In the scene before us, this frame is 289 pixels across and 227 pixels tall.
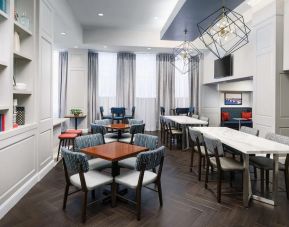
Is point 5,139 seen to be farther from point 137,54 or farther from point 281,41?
point 137,54

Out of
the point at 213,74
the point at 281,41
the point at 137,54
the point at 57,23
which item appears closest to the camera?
the point at 281,41

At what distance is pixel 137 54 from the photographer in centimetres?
870

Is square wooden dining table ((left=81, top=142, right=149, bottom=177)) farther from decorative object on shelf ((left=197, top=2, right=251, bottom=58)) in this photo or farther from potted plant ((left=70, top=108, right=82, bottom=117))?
potted plant ((left=70, top=108, right=82, bottom=117))

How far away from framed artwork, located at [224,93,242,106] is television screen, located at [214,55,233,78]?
77.0 inches

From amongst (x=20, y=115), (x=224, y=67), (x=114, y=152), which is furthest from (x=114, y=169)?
(x=224, y=67)

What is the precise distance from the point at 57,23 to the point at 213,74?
543 cm

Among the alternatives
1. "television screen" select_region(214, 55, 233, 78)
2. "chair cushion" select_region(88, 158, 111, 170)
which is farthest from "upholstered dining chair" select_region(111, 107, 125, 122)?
"chair cushion" select_region(88, 158, 111, 170)

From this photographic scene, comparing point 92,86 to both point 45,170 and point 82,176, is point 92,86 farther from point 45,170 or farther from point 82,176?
point 82,176

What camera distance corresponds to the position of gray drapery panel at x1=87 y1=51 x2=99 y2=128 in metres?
8.27

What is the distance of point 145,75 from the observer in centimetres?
874

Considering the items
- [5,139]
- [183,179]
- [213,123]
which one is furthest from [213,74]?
[5,139]

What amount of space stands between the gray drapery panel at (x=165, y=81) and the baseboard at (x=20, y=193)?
5.72 meters

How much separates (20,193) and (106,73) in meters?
6.30

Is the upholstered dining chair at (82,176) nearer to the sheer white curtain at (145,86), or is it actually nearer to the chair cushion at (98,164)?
the chair cushion at (98,164)
